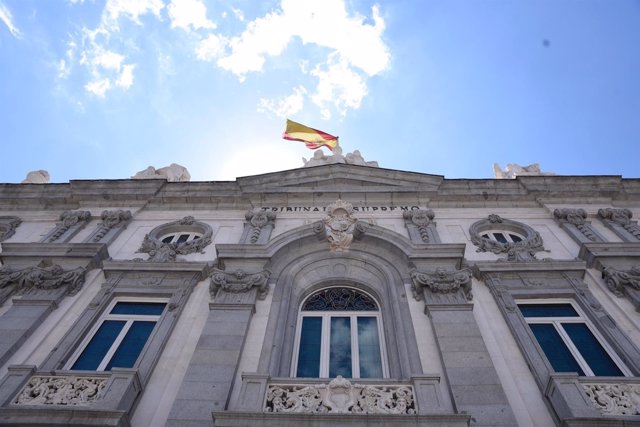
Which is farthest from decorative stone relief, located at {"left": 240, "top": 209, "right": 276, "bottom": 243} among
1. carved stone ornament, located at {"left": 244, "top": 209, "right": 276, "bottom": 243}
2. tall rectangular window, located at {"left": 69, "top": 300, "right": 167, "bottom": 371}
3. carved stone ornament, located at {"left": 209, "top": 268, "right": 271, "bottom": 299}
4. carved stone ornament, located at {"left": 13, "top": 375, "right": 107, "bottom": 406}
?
carved stone ornament, located at {"left": 13, "top": 375, "right": 107, "bottom": 406}

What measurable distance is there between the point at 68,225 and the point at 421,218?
11.8 m

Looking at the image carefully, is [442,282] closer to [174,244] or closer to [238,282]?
[238,282]

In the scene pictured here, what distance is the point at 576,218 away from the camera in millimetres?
15086

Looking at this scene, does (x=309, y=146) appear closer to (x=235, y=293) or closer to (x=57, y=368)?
(x=235, y=293)

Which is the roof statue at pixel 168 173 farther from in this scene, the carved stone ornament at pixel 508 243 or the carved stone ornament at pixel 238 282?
the carved stone ornament at pixel 508 243

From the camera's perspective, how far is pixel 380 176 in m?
17.4

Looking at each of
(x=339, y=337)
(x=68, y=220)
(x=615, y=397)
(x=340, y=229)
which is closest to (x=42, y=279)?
(x=68, y=220)

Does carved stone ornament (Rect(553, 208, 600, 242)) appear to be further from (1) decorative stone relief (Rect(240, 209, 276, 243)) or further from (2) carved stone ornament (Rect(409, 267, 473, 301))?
(1) decorative stone relief (Rect(240, 209, 276, 243))

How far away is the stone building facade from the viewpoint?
28.8 feet

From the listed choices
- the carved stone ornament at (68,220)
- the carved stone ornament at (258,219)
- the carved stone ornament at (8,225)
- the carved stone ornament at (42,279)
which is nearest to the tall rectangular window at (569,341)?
the carved stone ornament at (258,219)

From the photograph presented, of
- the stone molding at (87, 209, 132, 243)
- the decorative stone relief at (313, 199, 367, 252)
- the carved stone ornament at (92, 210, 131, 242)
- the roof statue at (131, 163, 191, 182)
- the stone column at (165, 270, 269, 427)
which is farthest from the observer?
Result: the roof statue at (131, 163, 191, 182)

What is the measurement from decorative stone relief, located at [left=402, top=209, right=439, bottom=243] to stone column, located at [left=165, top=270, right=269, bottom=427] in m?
5.04

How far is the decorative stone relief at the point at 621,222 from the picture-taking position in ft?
47.3

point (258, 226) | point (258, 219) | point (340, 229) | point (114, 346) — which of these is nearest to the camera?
point (114, 346)
